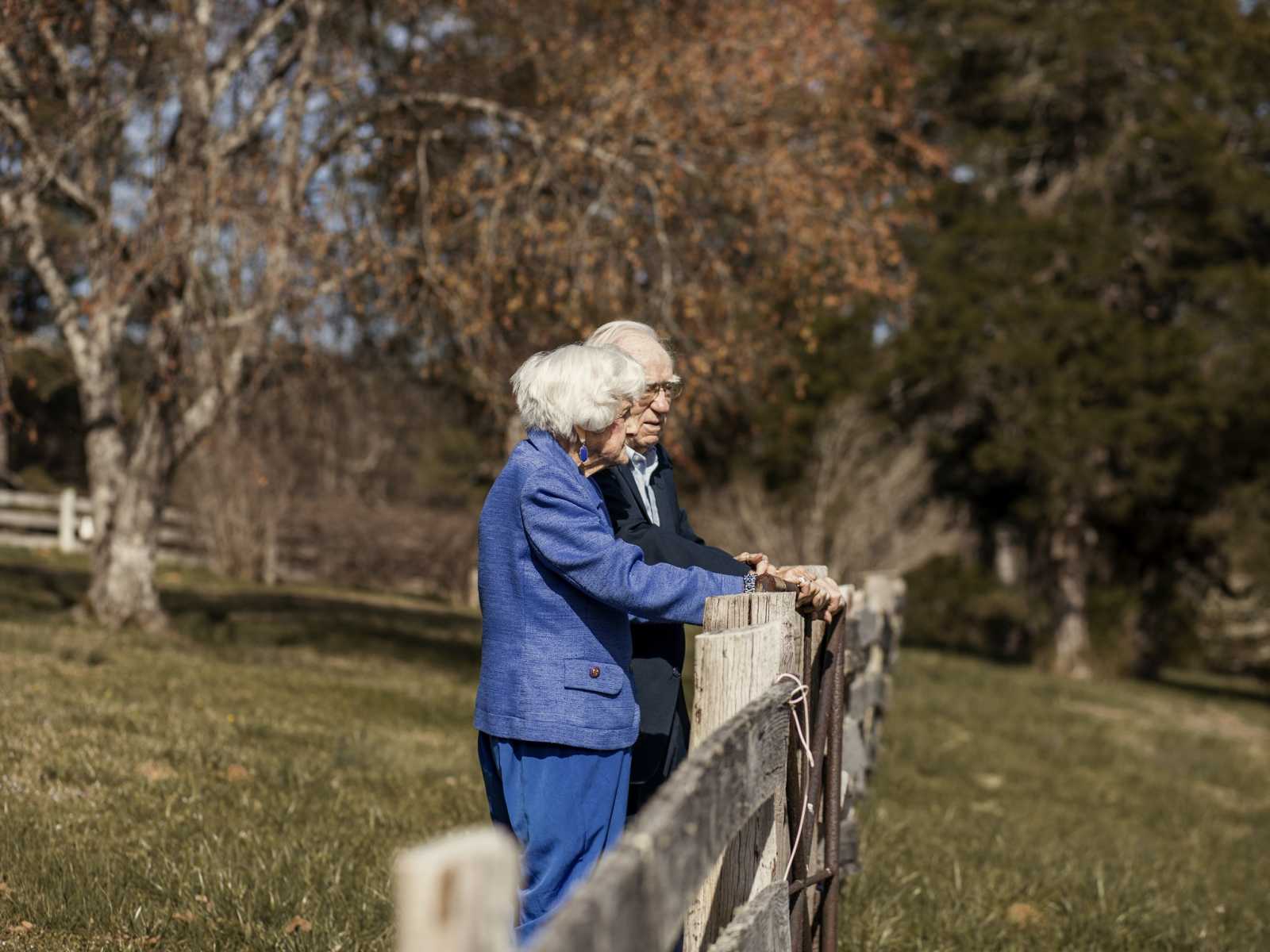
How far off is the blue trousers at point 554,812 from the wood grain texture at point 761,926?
17.4 inches

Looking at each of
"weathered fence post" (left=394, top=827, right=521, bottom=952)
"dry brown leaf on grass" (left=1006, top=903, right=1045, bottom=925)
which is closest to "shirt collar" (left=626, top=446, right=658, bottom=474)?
"weathered fence post" (left=394, top=827, right=521, bottom=952)

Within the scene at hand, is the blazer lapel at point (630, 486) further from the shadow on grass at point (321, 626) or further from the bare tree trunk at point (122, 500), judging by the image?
the shadow on grass at point (321, 626)

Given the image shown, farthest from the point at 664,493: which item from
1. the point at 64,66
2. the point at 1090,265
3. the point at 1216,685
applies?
the point at 1216,685

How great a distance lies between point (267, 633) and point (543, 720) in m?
9.43

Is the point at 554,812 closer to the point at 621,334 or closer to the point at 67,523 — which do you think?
the point at 621,334

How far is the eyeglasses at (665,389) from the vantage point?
12.5 ft

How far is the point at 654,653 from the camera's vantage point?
3828 mm

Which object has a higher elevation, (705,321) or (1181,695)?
(705,321)

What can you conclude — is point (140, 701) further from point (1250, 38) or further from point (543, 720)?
point (1250, 38)

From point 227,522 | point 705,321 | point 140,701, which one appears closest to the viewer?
point 140,701

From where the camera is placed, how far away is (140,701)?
25.6 ft

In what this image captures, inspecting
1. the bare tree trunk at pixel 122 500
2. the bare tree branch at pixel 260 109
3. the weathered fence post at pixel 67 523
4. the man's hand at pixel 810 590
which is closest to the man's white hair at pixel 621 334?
the man's hand at pixel 810 590

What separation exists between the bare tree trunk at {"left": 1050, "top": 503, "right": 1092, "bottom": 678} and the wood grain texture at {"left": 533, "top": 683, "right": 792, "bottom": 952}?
781 inches

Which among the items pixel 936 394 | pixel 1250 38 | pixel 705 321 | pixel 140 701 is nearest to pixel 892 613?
pixel 705 321
